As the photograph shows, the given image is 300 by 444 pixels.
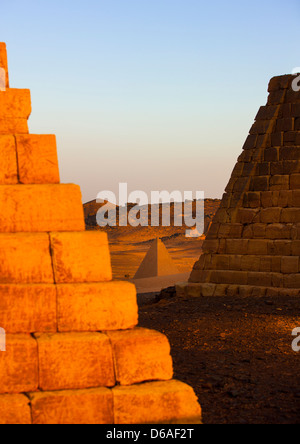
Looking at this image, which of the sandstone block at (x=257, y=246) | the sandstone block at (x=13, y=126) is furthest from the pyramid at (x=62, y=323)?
the sandstone block at (x=257, y=246)

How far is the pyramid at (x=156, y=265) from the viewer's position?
23.1m

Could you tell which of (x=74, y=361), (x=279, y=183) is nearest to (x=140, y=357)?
(x=74, y=361)

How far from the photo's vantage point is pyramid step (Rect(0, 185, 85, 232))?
488 centimetres

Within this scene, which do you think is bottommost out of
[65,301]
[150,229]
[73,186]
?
[150,229]

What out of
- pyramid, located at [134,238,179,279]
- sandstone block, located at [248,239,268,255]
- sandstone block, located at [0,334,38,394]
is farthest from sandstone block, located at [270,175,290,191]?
pyramid, located at [134,238,179,279]

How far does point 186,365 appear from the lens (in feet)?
25.1

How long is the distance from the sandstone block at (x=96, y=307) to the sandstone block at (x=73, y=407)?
1.72 ft

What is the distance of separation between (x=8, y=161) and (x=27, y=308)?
4.25 ft

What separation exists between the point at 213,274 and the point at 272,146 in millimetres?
2957

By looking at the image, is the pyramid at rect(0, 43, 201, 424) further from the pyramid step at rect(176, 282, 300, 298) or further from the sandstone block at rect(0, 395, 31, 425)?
the pyramid step at rect(176, 282, 300, 298)

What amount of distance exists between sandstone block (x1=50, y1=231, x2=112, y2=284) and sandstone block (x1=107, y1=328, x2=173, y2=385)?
0.51m

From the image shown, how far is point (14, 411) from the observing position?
4.24 metres

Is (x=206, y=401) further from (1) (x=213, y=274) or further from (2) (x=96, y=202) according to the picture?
(2) (x=96, y=202)
